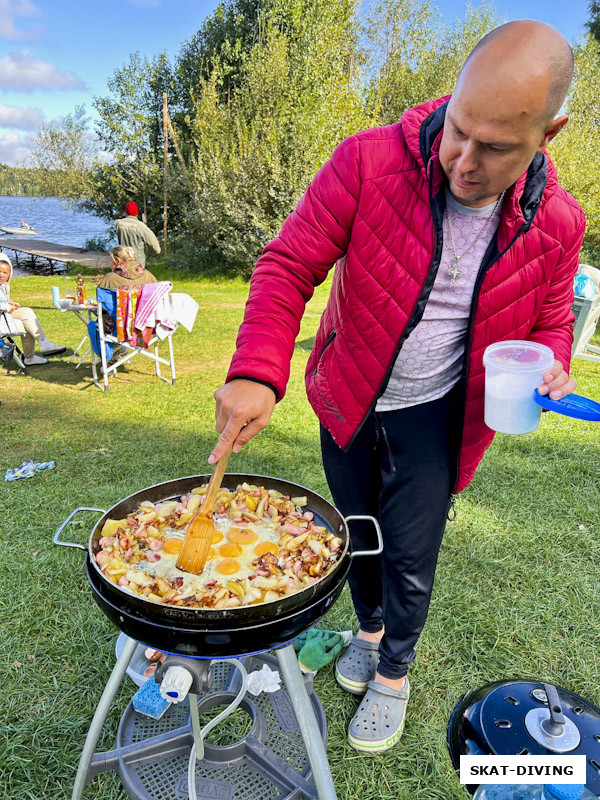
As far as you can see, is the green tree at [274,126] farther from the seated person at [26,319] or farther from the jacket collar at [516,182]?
the jacket collar at [516,182]

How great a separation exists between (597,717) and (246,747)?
1.34 metres

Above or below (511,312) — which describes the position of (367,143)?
above

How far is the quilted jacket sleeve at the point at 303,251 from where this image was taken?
1446 millimetres

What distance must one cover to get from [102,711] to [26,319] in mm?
6143

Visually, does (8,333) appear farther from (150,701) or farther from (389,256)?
(389,256)

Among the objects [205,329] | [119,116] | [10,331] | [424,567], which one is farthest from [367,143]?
[119,116]

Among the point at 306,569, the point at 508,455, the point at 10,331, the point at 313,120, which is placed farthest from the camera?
the point at 313,120

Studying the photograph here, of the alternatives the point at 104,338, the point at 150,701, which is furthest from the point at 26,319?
the point at 150,701

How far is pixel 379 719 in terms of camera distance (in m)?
2.11

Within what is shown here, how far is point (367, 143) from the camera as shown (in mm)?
1528

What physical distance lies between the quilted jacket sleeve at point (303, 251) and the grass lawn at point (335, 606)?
169cm

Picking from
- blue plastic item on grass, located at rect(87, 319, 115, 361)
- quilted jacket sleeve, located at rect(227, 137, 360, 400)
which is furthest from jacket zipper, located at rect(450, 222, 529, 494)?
blue plastic item on grass, located at rect(87, 319, 115, 361)

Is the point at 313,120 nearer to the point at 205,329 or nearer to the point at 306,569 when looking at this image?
the point at 205,329

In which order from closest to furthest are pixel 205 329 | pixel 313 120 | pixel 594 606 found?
pixel 594 606, pixel 205 329, pixel 313 120
